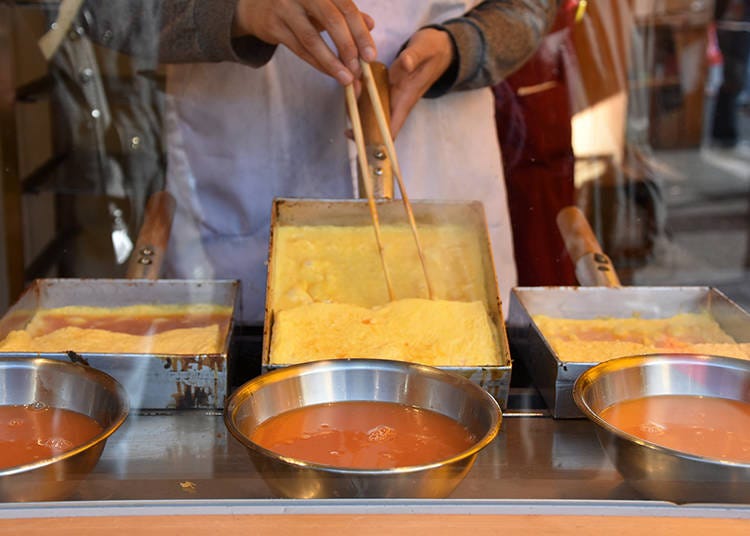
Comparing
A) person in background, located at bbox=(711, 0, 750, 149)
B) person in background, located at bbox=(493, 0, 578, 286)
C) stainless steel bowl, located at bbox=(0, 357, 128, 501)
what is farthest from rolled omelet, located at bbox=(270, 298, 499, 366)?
person in background, located at bbox=(711, 0, 750, 149)

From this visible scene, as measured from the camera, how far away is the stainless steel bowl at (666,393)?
68 cm

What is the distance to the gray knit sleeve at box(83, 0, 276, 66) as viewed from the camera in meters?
1.07

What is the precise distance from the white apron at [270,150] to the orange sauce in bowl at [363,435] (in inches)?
17.6

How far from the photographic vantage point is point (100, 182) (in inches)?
60.7

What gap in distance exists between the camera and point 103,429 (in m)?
→ 0.75

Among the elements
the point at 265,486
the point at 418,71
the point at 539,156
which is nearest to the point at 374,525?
the point at 265,486

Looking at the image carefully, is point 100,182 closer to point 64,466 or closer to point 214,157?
point 214,157

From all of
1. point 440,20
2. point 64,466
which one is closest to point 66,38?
point 440,20

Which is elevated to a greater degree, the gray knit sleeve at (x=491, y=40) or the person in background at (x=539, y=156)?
the gray knit sleeve at (x=491, y=40)

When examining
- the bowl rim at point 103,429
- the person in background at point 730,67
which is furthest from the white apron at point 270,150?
the person in background at point 730,67

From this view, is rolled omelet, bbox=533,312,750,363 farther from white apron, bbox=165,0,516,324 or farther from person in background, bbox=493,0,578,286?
white apron, bbox=165,0,516,324

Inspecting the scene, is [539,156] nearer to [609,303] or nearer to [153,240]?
[609,303]

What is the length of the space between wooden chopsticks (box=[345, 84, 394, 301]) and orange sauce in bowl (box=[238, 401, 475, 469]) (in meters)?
0.25

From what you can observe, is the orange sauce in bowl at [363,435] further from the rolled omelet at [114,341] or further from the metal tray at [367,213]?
the metal tray at [367,213]
